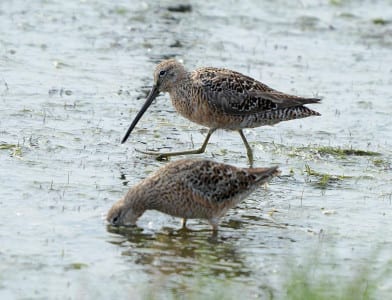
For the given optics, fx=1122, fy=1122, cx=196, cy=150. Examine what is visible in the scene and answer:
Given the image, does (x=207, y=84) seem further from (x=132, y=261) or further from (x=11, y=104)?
(x=132, y=261)

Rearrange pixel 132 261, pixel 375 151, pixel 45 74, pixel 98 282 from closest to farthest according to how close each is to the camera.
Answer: pixel 98 282, pixel 132 261, pixel 375 151, pixel 45 74

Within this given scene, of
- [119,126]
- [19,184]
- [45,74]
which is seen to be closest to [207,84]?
[119,126]

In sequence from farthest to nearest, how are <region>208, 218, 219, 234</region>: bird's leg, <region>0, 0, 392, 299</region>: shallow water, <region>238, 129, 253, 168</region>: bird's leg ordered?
<region>238, 129, 253, 168</region>: bird's leg → <region>208, 218, 219, 234</region>: bird's leg → <region>0, 0, 392, 299</region>: shallow water

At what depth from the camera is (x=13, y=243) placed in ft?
24.1

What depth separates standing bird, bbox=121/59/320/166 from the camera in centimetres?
984

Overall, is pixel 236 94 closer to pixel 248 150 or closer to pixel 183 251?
pixel 248 150

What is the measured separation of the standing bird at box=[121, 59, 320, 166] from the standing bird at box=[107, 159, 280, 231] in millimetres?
1785

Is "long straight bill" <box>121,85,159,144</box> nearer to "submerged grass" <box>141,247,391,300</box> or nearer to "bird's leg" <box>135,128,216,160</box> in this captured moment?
"bird's leg" <box>135,128,216,160</box>

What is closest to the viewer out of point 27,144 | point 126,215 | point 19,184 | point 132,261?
point 132,261

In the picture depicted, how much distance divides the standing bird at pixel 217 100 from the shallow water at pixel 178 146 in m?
0.31

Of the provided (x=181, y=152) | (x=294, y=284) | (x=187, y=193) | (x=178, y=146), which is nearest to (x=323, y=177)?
(x=181, y=152)

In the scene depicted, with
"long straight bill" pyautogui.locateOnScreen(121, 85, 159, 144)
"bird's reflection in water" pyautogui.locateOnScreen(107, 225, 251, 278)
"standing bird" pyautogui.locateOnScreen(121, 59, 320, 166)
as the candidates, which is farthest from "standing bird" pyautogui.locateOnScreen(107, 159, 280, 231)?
"long straight bill" pyautogui.locateOnScreen(121, 85, 159, 144)

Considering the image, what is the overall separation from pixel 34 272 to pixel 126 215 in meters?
1.03

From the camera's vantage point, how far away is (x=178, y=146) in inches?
402
